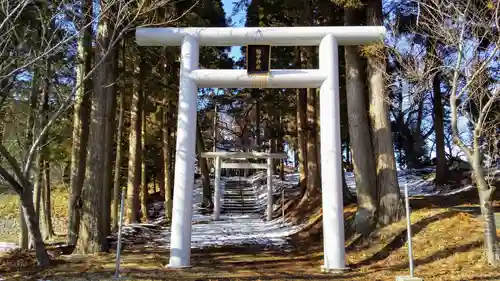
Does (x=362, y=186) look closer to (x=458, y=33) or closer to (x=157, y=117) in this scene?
(x=458, y=33)

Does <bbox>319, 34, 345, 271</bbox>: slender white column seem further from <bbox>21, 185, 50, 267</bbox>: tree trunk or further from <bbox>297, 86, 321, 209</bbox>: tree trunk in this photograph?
<bbox>297, 86, 321, 209</bbox>: tree trunk

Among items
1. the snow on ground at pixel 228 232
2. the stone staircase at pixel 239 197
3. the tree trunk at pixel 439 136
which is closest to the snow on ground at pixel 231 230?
the snow on ground at pixel 228 232

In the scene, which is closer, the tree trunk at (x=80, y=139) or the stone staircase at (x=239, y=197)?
the tree trunk at (x=80, y=139)

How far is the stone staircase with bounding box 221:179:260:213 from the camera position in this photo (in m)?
20.7

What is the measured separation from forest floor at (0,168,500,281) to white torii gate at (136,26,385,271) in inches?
25.4

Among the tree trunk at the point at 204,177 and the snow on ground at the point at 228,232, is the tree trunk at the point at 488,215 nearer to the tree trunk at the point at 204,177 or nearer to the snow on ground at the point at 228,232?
the snow on ground at the point at 228,232

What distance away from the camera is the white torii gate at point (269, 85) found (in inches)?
284

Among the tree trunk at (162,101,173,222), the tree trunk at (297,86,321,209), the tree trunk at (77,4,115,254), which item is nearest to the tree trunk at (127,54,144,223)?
the tree trunk at (162,101,173,222)

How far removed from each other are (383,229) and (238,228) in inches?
267

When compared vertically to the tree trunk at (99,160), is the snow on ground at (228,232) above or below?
below

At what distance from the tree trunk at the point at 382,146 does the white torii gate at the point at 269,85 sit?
1.37 metres

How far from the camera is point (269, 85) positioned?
25.9 feet

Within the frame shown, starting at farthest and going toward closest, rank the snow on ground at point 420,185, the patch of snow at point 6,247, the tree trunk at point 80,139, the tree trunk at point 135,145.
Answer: the snow on ground at point 420,185
the tree trunk at point 135,145
the patch of snow at point 6,247
the tree trunk at point 80,139

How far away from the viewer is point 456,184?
1598 centimetres
